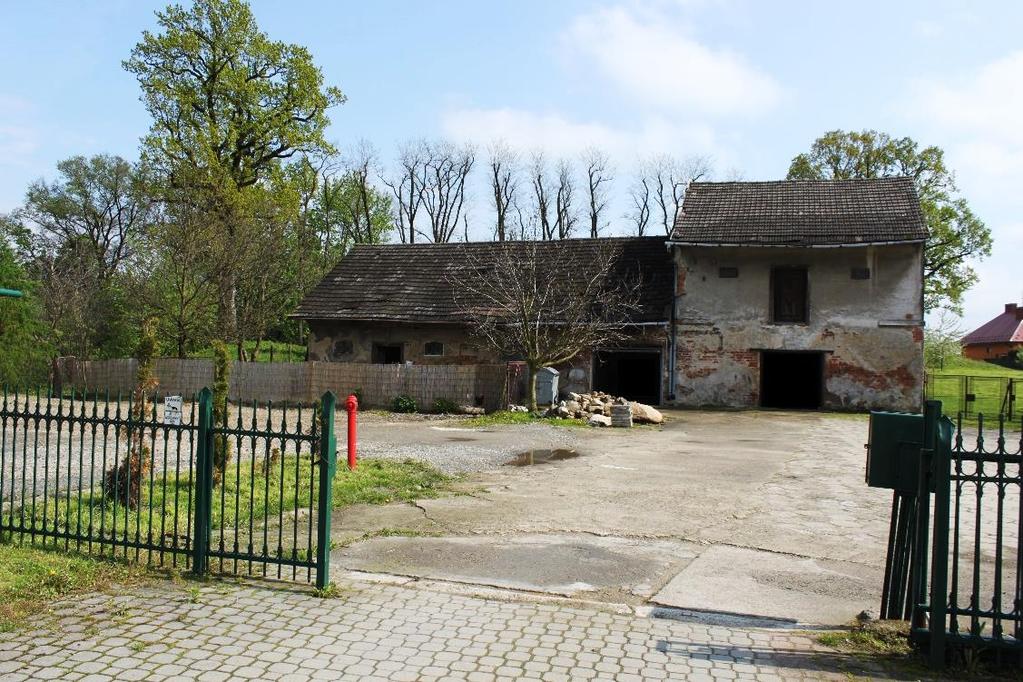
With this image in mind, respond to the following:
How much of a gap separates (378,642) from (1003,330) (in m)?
72.0

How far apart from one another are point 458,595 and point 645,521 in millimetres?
3323

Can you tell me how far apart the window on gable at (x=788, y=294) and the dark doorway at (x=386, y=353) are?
1244cm

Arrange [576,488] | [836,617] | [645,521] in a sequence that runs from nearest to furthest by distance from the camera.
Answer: [836,617] → [645,521] → [576,488]

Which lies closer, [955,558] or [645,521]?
[955,558]

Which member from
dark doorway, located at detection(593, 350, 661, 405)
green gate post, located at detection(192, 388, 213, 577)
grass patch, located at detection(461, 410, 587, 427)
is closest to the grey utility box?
grass patch, located at detection(461, 410, 587, 427)

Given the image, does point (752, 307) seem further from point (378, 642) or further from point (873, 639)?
point (378, 642)

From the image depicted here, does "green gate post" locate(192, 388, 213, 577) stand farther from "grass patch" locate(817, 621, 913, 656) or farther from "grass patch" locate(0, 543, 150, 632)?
"grass patch" locate(817, 621, 913, 656)

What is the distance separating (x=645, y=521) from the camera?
→ 8984 mm

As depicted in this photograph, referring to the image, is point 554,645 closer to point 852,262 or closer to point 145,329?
point 145,329

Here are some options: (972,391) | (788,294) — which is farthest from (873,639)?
(972,391)

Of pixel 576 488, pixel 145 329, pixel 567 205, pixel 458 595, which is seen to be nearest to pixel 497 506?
pixel 576 488

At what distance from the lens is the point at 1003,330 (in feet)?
213

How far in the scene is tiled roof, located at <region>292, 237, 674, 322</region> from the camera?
27.1m

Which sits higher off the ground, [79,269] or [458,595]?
[79,269]
